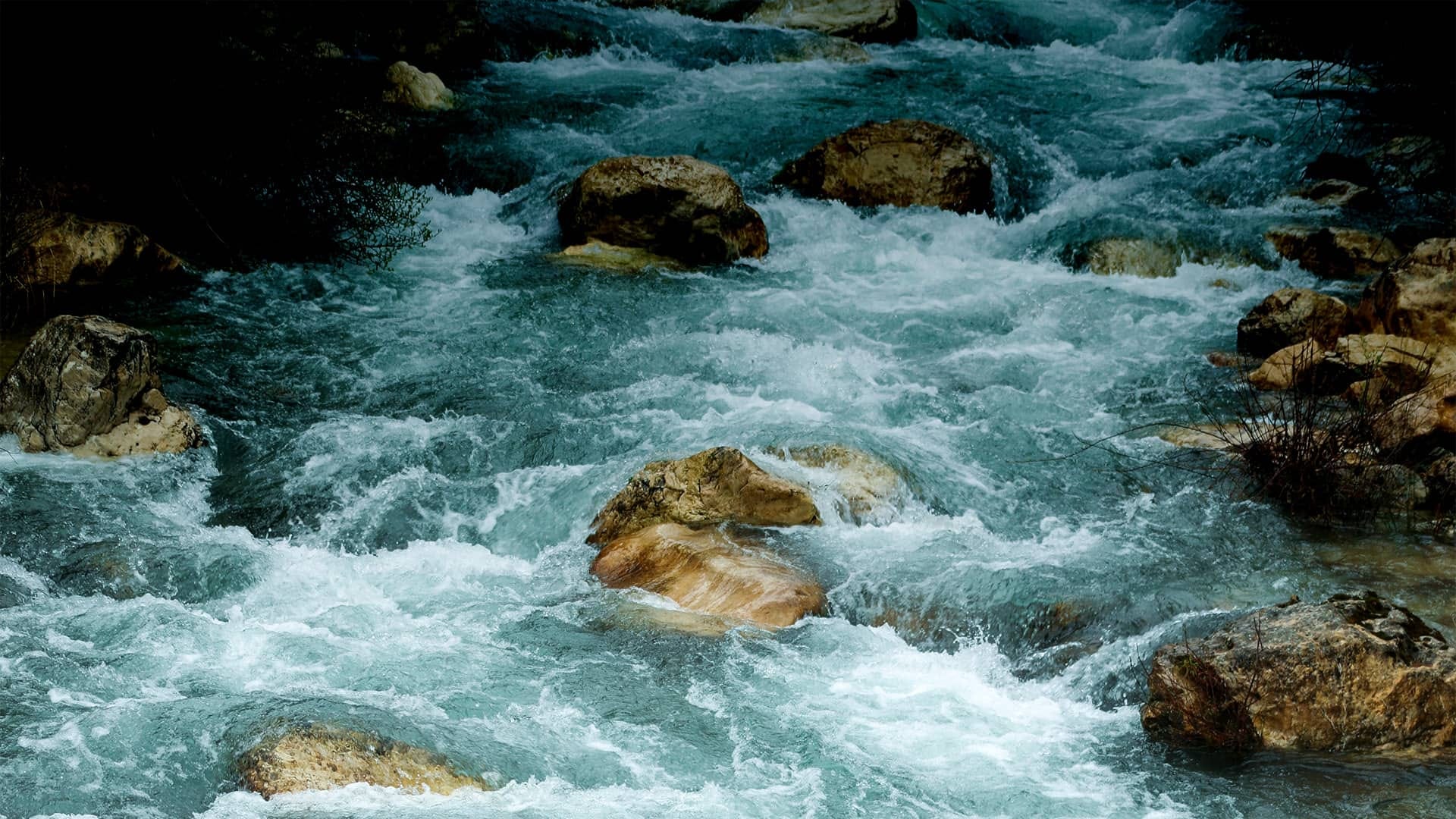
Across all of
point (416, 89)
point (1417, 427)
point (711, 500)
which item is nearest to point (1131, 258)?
point (1417, 427)

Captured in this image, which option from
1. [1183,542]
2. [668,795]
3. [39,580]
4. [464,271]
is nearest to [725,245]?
[464,271]

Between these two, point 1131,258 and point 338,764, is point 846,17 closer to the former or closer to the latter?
point 1131,258

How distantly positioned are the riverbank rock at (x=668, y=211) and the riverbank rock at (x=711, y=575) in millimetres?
4960

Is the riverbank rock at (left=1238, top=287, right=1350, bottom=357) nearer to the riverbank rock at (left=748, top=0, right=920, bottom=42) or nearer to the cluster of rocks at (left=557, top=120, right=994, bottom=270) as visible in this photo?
the cluster of rocks at (left=557, top=120, right=994, bottom=270)

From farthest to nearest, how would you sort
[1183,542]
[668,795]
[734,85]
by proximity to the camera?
[734,85], [1183,542], [668,795]

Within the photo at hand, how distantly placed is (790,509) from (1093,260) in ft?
18.1

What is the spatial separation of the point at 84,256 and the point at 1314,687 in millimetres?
8110

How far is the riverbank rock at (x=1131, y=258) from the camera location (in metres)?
10.6

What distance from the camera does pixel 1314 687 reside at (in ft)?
14.4

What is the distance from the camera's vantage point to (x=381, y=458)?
7.17 metres

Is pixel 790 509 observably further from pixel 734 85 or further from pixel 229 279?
pixel 734 85

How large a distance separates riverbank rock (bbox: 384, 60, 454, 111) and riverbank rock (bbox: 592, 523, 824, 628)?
9.15 m

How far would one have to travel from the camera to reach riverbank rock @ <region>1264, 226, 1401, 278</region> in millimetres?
10172

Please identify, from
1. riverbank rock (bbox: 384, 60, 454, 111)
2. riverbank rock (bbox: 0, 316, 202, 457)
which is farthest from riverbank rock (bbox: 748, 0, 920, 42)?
Answer: riverbank rock (bbox: 0, 316, 202, 457)
